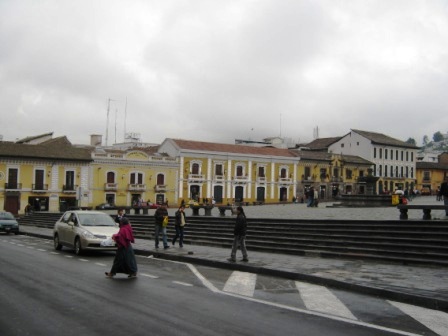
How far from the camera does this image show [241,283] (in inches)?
480

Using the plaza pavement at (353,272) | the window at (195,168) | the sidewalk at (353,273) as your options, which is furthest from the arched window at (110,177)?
the sidewalk at (353,273)

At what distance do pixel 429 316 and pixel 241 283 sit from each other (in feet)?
14.7

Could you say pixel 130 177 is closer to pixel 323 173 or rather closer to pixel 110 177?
pixel 110 177

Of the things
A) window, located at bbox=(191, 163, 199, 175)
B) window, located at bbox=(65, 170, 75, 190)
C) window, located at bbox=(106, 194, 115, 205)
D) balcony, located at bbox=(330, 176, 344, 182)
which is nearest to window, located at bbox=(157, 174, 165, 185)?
window, located at bbox=(191, 163, 199, 175)

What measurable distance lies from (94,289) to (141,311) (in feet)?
8.51

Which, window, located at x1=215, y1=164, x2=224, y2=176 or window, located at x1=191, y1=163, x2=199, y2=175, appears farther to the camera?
window, located at x1=215, y1=164, x2=224, y2=176

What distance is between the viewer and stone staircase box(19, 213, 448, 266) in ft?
51.9

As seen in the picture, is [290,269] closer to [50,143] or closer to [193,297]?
[193,297]

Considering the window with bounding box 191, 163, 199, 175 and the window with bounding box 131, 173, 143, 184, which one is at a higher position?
the window with bounding box 191, 163, 199, 175

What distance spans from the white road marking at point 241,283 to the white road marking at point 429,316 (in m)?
2.89

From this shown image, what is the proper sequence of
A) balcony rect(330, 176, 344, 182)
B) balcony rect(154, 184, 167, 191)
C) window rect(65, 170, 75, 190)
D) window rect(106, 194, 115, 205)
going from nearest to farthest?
window rect(65, 170, 75, 190)
window rect(106, 194, 115, 205)
balcony rect(154, 184, 167, 191)
balcony rect(330, 176, 344, 182)

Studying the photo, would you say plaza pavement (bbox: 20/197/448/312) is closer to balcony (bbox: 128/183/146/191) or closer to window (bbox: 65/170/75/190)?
window (bbox: 65/170/75/190)

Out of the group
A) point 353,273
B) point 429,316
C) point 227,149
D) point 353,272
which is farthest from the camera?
point 227,149

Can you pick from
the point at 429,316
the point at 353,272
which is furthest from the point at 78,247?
the point at 429,316
